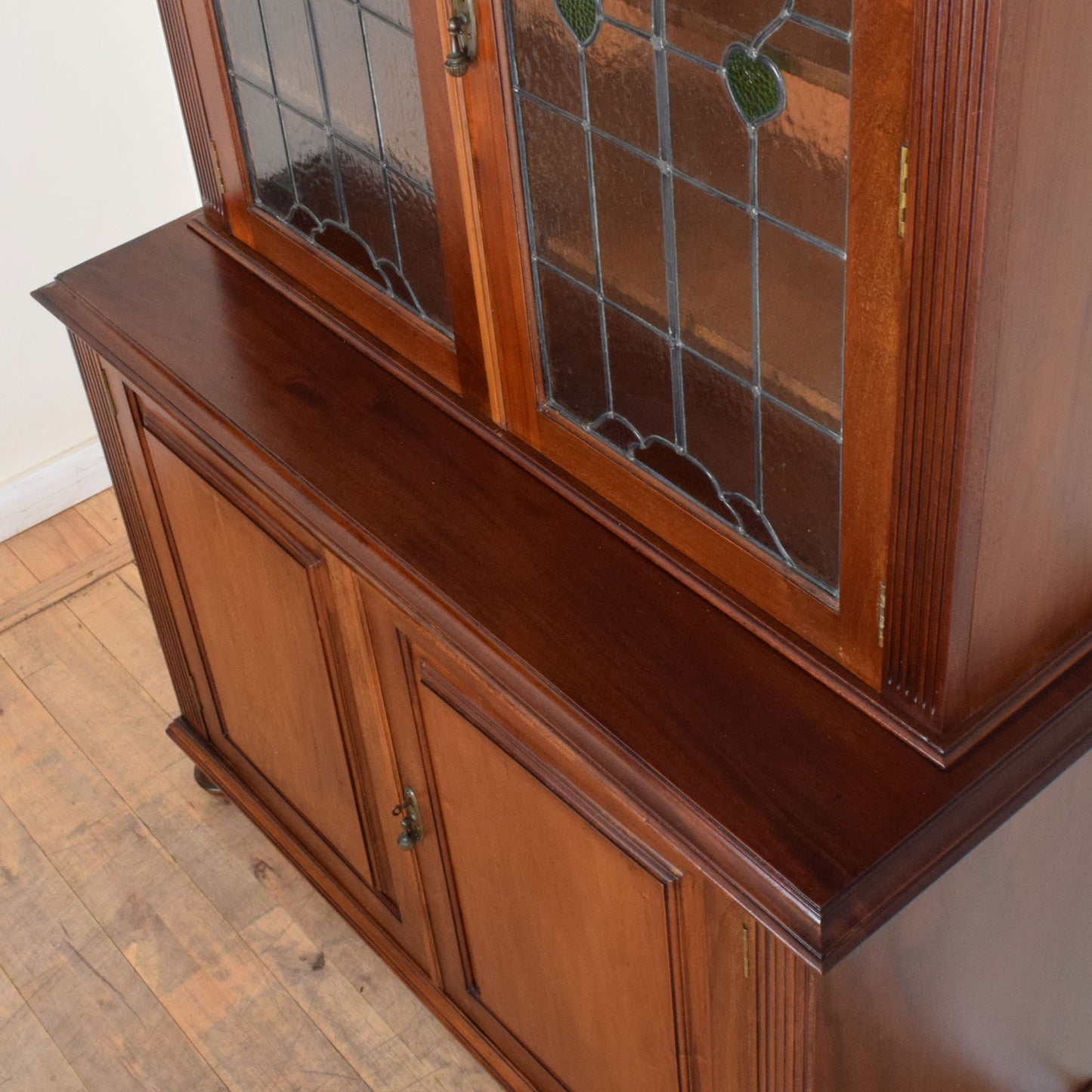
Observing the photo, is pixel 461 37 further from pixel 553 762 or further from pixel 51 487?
pixel 51 487

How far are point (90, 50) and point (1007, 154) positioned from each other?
2079 millimetres

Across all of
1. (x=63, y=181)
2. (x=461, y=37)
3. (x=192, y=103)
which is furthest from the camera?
(x=63, y=181)

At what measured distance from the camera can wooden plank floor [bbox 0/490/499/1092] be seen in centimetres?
190

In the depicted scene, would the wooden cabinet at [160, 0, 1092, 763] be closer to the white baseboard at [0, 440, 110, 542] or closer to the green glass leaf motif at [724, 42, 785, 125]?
the green glass leaf motif at [724, 42, 785, 125]

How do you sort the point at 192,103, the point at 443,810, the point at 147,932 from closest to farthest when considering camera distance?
the point at 443,810 < the point at 192,103 < the point at 147,932

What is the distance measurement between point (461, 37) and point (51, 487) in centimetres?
183

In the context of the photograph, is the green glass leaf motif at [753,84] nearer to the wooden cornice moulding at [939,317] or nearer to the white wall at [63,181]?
the wooden cornice moulding at [939,317]

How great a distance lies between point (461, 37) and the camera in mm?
1207

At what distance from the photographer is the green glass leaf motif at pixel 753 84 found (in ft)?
3.12

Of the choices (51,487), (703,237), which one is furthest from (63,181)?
(703,237)

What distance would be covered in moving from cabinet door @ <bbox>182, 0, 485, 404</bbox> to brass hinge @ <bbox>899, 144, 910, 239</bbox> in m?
0.49

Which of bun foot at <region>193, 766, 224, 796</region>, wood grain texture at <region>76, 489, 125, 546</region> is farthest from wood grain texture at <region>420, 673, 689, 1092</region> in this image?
wood grain texture at <region>76, 489, 125, 546</region>

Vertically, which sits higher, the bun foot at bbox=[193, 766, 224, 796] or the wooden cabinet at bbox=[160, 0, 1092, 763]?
the wooden cabinet at bbox=[160, 0, 1092, 763]

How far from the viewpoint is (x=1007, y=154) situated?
2.78 feet
